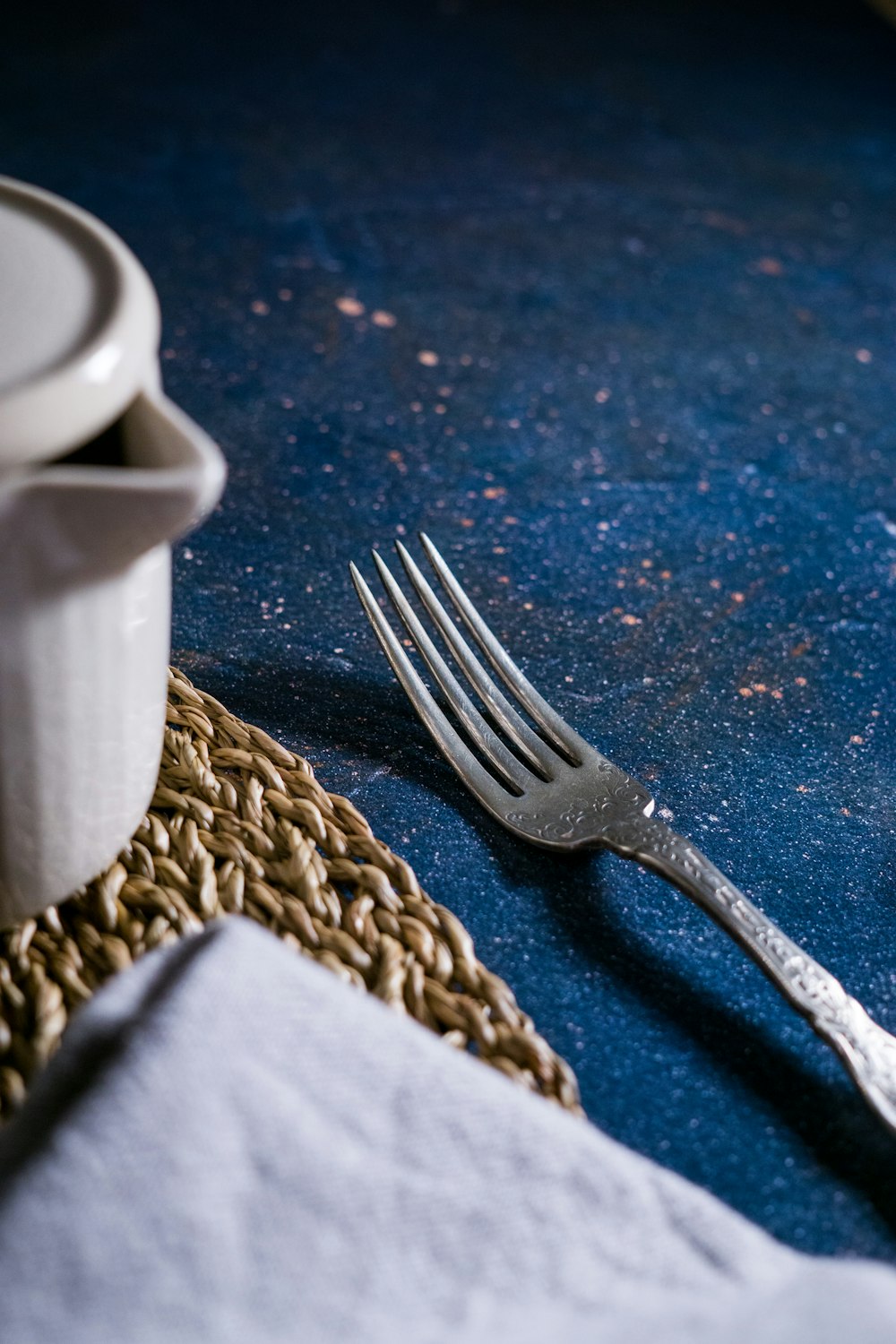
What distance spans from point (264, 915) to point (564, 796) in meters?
0.12

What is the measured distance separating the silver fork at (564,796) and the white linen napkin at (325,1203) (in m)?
0.08

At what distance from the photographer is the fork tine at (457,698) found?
48cm

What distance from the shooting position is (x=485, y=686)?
509 mm

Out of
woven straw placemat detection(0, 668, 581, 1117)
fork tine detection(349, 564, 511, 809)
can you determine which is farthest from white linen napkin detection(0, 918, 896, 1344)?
fork tine detection(349, 564, 511, 809)

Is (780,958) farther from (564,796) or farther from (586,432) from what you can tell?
(586,432)

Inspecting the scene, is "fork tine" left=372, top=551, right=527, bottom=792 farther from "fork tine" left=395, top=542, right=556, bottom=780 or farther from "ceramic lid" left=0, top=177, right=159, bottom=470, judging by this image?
"ceramic lid" left=0, top=177, right=159, bottom=470

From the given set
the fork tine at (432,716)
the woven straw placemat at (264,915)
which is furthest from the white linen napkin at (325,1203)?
the fork tine at (432,716)

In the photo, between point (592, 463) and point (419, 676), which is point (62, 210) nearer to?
point (419, 676)

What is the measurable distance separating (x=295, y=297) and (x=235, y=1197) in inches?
24.8

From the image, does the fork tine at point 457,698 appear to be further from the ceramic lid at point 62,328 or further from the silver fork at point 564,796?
the ceramic lid at point 62,328

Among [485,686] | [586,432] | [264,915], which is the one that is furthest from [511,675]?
[586,432]

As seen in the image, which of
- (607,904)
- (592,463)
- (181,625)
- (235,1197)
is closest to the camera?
(235,1197)

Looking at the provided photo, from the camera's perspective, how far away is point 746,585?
640 millimetres

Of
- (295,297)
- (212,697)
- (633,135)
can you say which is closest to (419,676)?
(212,697)
